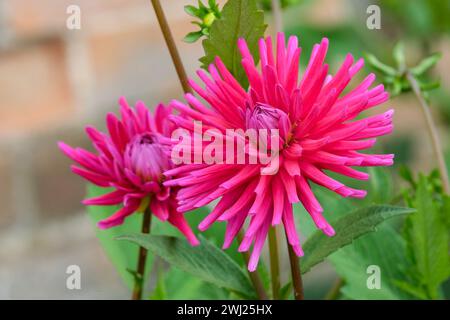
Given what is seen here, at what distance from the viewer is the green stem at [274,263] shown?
1.03 feet

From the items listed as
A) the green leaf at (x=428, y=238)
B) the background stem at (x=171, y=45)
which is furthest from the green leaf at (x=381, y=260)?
the background stem at (x=171, y=45)

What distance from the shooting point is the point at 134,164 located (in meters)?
0.32

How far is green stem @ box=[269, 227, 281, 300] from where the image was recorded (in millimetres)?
314

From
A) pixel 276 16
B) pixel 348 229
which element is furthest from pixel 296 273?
pixel 276 16

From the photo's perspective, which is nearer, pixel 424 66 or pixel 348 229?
pixel 348 229

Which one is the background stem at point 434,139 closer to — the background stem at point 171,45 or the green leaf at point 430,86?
the green leaf at point 430,86

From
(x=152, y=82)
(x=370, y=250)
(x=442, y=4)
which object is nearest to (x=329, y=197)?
(x=370, y=250)

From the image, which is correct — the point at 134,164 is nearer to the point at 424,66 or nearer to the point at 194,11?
the point at 194,11

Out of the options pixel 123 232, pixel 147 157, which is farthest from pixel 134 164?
pixel 123 232

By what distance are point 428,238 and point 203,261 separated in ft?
0.35

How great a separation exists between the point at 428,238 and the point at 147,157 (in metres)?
0.13

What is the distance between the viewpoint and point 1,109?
114 cm

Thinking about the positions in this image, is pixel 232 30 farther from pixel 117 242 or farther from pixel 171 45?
pixel 117 242

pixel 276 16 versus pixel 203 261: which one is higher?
pixel 276 16
